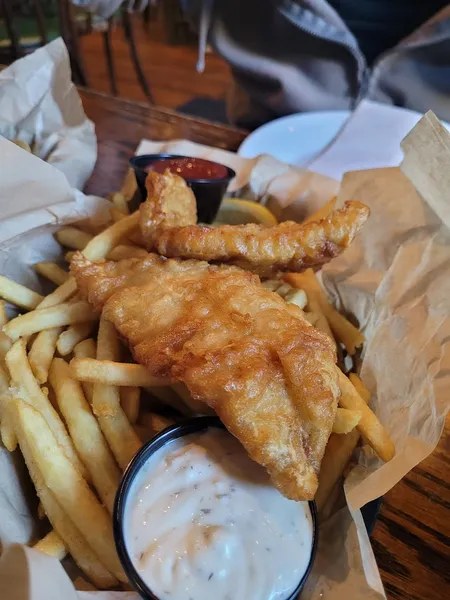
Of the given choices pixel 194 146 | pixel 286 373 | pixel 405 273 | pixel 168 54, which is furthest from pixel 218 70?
pixel 286 373

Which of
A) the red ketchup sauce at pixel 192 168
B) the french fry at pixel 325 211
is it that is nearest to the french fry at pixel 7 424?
the red ketchup sauce at pixel 192 168

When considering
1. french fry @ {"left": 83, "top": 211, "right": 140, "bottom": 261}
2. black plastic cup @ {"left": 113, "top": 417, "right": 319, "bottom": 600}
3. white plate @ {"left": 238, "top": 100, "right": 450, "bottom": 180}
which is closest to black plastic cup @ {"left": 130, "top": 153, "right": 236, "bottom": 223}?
french fry @ {"left": 83, "top": 211, "right": 140, "bottom": 261}

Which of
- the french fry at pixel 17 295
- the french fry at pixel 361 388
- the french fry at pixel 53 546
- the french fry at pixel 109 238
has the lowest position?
the french fry at pixel 53 546

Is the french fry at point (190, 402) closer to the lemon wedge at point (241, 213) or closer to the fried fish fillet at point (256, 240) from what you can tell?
the fried fish fillet at point (256, 240)

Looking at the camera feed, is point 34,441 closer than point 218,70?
Yes

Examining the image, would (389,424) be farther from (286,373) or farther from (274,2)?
(274,2)

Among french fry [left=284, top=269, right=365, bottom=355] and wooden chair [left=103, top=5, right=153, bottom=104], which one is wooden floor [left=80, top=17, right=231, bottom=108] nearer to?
wooden chair [left=103, top=5, right=153, bottom=104]
